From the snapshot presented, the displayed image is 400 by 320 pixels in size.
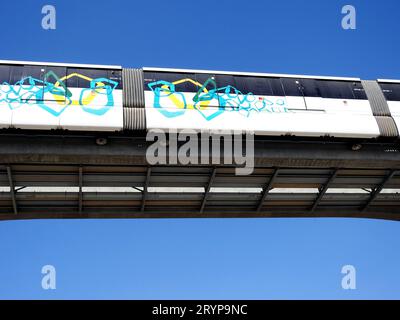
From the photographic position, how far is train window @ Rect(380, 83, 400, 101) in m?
22.9

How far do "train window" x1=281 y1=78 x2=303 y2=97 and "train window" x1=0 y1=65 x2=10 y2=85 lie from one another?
1087 centimetres

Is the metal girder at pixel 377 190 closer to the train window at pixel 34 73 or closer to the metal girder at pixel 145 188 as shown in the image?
the metal girder at pixel 145 188

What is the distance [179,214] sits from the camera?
24688 mm

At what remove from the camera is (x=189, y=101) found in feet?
67.4

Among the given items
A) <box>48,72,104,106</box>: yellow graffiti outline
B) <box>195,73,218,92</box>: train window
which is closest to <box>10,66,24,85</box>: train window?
<box>48,72,104,106</box>: yellow graffiti outline

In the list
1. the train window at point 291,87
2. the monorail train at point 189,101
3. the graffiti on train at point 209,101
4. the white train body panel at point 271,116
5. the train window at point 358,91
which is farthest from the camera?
the train window at point 358,91

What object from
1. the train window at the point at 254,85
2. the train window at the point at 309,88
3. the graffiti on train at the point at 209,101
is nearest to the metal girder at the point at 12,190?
the graffiti on train at the point at 209,101

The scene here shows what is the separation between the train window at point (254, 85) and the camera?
21.3m

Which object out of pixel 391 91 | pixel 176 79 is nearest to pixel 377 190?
pixel 391 91

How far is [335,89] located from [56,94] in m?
11.4

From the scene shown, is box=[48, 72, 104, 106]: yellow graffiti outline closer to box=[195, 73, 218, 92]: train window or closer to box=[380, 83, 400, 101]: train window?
box=[195, 73, 218, 92]: train window

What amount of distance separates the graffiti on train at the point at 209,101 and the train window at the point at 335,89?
6.54 ft
